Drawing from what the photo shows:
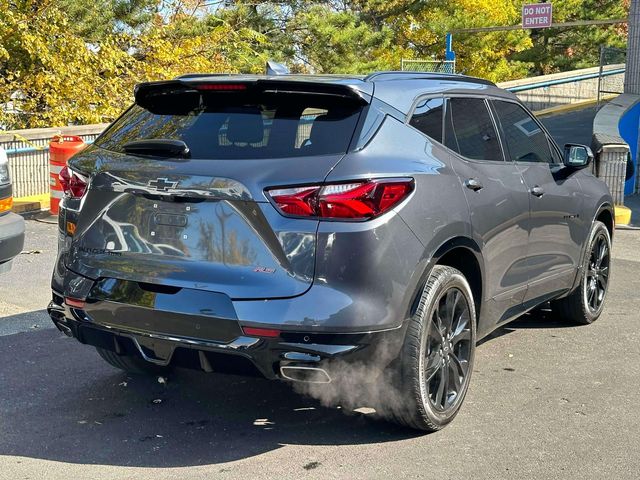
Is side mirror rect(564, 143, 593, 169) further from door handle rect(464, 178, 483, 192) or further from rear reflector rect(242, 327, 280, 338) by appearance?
rear reflector rect(242, 327, 280, 338)

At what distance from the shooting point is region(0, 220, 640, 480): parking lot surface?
157 inches

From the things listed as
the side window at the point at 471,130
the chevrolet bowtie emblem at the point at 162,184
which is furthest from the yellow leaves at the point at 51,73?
the chevrolet bowtie emblem at the point at 162,184

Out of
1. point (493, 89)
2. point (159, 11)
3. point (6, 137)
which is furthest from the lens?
point (159, 11)

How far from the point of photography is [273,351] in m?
3.82

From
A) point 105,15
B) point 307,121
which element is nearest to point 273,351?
point 307,121

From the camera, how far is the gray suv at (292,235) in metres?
3.79

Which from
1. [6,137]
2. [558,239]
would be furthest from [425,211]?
[6,137]

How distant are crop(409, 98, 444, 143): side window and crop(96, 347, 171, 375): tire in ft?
6.59

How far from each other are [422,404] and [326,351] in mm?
666

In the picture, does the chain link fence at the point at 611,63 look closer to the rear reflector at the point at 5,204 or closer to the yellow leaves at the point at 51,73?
the yellow leaves at the point at 51,73

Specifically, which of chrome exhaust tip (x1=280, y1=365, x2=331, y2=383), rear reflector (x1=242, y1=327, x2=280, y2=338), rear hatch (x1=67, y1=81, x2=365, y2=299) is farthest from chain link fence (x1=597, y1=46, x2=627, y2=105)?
rear reflector (x1=242, y1=327, x2=280, y2=338)

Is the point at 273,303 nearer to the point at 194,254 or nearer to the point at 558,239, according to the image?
the point at 194,254

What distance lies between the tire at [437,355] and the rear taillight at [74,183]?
1.74m

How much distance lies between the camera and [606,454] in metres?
4.18
